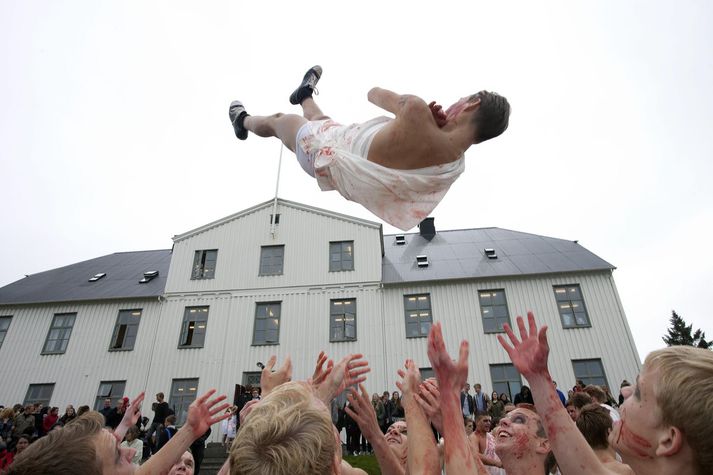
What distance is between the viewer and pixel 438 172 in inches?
149

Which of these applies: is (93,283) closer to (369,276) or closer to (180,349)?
(180,349)

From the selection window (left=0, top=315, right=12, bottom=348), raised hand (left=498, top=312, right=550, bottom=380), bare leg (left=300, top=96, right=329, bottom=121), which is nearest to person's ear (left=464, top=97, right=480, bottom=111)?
bare leg (left=300, top=96, right=329, bottom=121)

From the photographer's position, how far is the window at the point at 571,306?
57.1 feet

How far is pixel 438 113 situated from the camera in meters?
3.70

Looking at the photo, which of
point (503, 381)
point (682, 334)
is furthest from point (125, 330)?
point (682, 334)

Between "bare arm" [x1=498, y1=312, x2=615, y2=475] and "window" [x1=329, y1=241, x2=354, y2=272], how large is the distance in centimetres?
1716

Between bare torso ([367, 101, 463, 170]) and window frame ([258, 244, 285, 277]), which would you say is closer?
bare torso ([367, 101, 463, 170])

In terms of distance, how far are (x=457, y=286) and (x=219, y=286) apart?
10234 millimetres

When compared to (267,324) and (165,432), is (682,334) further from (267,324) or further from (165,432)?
(165,432)

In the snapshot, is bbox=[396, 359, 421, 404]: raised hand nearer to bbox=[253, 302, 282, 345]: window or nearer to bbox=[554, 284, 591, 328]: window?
bbox=[253, 302, 282, 345]: window

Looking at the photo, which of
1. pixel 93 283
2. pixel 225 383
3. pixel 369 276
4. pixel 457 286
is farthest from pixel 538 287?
pixel 93 283

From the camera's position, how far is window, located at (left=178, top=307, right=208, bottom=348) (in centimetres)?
1844

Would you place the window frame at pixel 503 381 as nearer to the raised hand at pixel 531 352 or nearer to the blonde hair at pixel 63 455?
the raised hand at pixel 531 352

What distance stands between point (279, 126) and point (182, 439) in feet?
9.63
